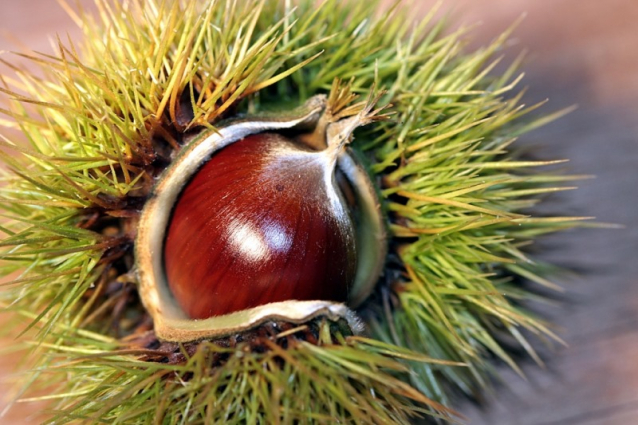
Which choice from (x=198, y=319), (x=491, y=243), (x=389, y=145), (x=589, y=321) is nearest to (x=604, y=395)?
(x=589, y=321)

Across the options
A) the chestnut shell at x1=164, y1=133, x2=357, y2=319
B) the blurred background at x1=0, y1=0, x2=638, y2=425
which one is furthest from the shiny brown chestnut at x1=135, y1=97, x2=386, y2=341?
the blurred background at x1=0, y1=0, x2=638, y2=425

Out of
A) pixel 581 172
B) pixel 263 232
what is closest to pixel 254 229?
pixel 263 232

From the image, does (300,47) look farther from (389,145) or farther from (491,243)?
(491,243)

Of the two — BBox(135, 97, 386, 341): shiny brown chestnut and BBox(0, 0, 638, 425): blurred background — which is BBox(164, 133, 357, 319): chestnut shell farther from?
BBox(0, 0, 638, 425): blurred background

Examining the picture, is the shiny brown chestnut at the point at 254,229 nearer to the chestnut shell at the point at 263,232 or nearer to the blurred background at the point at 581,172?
the chestnut shell at the point at 263,232

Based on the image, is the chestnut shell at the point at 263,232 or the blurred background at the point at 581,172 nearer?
the chestnut shell at the point at 263,232

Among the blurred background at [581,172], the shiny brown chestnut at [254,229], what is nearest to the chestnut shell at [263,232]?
the shiny brown chestnut at [254,229]
